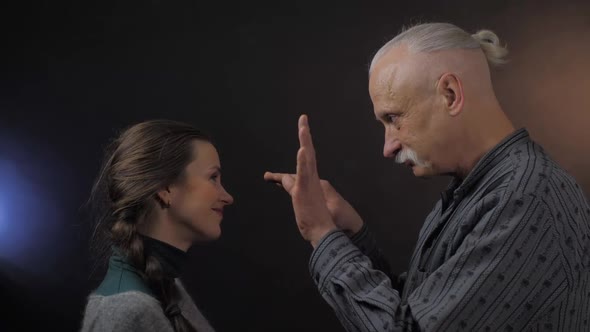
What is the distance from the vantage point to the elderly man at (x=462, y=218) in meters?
1.00

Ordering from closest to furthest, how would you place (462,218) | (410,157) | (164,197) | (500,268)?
(500,268) < (462,218) < (410,157) < (164,197)

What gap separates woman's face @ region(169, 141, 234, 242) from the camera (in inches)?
53.2

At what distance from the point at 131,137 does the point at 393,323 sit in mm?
676

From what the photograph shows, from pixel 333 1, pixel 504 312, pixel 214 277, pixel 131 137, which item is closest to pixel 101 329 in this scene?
pixel 131 137

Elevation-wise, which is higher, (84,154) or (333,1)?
(333,1)

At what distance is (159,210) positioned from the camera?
4.41ft

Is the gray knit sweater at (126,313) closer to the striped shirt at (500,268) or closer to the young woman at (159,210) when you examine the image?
the young woman at (159,210)

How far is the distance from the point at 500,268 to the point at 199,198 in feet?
2.09

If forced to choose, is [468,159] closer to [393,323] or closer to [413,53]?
[413,53]

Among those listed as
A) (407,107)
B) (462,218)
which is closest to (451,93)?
(407,107)

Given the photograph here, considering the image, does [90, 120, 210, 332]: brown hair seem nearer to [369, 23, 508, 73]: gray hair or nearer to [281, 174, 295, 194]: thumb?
[281, 174, 295, 194]: thumb

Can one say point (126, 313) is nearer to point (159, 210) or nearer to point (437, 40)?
point (159, 210)

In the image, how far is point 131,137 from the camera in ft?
4.50

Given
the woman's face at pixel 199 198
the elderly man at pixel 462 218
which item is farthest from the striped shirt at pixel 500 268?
the woman's face at pixel 199 198
